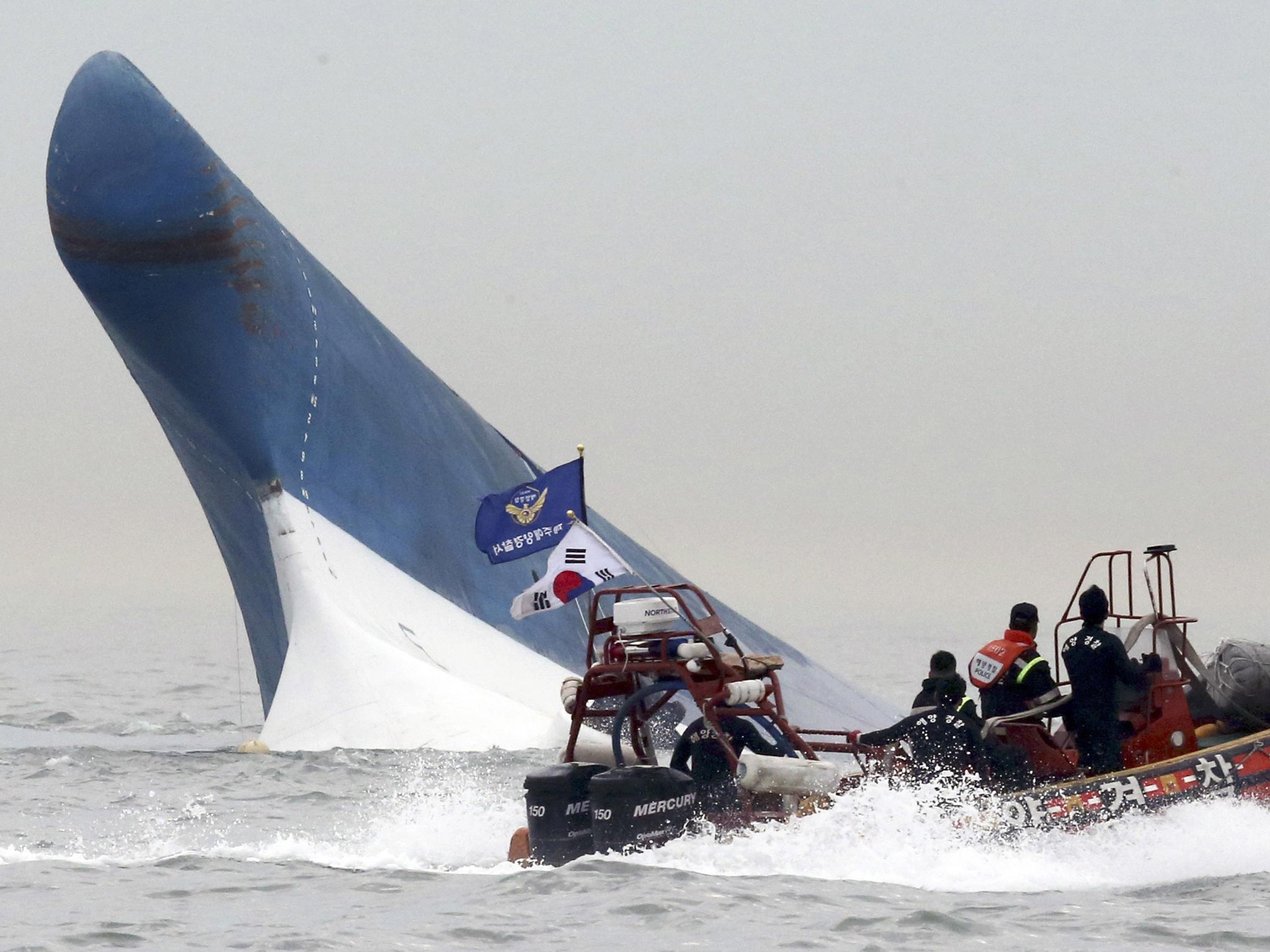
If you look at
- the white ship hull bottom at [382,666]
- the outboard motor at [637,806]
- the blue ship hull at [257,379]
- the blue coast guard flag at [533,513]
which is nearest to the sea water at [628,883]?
the outboard motor at [637,806]

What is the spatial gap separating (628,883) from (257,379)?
1623 centimetres

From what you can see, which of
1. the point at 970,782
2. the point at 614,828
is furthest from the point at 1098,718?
the point at 614,828

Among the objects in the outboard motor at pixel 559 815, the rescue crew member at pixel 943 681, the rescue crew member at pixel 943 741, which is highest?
the rescue crew member at pixel 943 681

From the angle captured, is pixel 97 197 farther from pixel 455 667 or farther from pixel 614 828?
pixel 614 828

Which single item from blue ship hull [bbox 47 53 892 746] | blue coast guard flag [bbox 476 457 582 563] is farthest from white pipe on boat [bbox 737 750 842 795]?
blue ship hull [bbox 47 53 892 746]

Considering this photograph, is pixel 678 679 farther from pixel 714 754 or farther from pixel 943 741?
pixel 943 741

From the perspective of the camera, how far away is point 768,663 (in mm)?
12586

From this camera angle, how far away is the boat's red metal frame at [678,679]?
1219 centimetres

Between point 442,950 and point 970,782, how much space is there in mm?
4314

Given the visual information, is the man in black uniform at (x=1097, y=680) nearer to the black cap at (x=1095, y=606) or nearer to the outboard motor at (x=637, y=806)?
the black cap at (x=1095, y=606)

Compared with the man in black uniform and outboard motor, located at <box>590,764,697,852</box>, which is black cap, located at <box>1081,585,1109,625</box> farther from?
outboard motor, located at <box>590,764,697,852</box>

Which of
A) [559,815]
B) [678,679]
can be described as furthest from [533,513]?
[559,815]

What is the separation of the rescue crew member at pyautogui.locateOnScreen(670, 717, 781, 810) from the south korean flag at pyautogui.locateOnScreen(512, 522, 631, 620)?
2465 millimetres

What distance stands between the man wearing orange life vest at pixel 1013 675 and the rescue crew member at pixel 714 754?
1646mm
